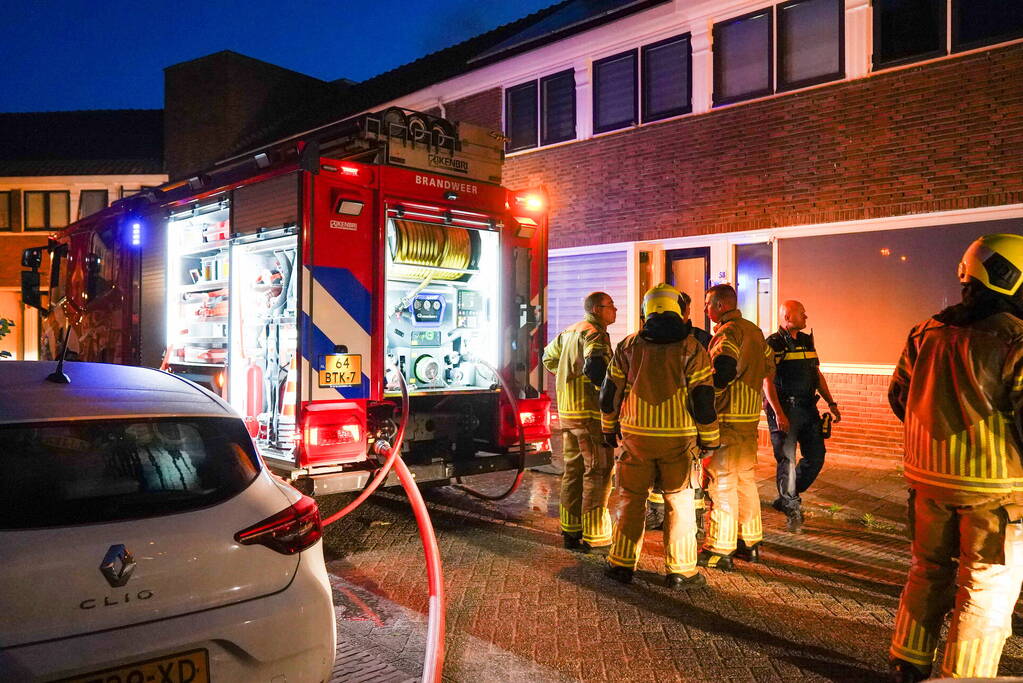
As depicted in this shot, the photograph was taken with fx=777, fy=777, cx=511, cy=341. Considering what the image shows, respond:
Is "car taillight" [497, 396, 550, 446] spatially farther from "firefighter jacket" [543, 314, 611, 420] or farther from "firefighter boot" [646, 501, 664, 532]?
"firefighter boot" [646, 501, 664, 532]

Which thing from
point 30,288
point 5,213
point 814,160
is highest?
point 5,213

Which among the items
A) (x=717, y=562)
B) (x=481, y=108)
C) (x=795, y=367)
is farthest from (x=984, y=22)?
(x=481, y=108)

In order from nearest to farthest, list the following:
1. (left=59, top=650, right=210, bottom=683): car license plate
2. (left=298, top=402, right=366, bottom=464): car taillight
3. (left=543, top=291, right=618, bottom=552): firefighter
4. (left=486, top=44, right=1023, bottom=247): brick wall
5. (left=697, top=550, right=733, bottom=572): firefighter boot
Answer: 1. (left=59, top=650, right=210, bottom=683): car license plate
2. (left=697, top=550, right=733, bottom=572): firefighter boot
3. (left=298, top=402, right=366, bottom=464): car taillight
4. (left=543, top=291, right=618, bottom=552): firefighter
5. (left=486, top=44, right=1023, bottom=247): brick wall

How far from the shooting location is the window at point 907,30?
8.81m

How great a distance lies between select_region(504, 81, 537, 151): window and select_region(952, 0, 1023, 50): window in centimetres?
637

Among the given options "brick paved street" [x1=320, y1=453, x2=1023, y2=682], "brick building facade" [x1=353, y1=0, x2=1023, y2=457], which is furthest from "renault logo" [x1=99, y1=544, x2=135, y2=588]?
"brick building facade" [x1=353, y1=0, x2=1023, y2=457]

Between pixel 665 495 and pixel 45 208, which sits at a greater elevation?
pixel 45 208

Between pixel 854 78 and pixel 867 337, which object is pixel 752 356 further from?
pixel 854 78

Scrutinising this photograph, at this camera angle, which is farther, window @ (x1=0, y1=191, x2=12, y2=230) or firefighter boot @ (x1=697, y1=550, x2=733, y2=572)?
window @ (x1=0, y1=191, x2=12, y2=230)

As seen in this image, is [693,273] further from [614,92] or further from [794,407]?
[794,407]

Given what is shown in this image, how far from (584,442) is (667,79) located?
7456 millimetres

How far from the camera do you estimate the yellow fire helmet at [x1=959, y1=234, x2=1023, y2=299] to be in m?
3.24

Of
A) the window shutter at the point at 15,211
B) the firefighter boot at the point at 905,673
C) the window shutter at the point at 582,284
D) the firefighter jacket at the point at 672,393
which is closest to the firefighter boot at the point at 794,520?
the firefighter jacket at the point at 672,393

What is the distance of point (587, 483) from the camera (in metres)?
5.54
